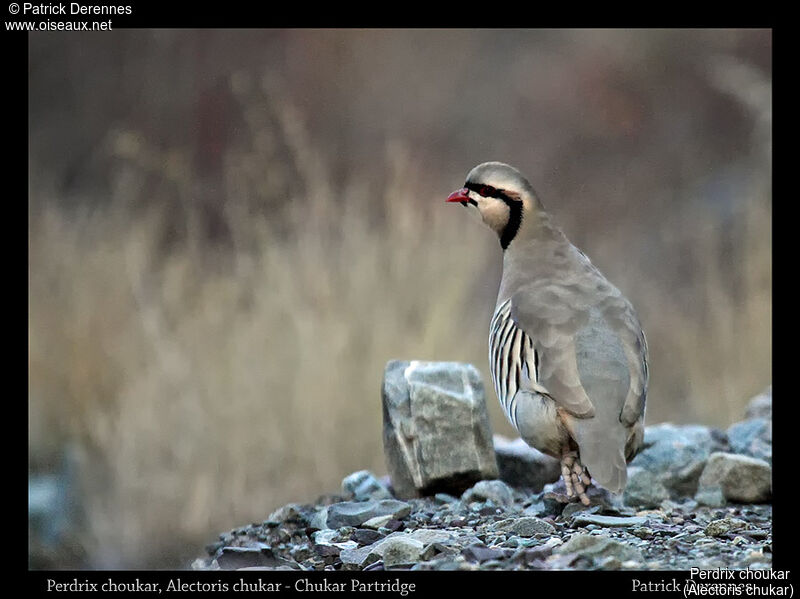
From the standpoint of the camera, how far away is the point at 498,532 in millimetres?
3266

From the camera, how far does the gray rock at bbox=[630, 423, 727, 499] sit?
4.16 meters

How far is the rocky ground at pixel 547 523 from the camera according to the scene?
286 centimetres

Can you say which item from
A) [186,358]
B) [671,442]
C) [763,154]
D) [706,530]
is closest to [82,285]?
[186,358]

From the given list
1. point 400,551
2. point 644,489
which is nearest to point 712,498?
point 644,489

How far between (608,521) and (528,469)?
95cm

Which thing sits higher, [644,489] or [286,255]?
[286,255]

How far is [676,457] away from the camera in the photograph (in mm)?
4250

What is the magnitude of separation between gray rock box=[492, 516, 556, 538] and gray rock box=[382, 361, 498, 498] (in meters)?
0.63

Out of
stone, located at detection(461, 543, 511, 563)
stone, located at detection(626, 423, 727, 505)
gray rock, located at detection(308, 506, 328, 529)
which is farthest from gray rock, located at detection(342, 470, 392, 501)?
stone, located at detection(461, 543, 511, 563)

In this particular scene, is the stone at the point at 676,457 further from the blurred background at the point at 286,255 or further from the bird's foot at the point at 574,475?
the blurred background at the point at 286,255

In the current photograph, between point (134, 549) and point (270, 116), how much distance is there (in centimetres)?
429

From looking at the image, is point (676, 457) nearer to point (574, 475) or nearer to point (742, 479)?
point (742, 479)

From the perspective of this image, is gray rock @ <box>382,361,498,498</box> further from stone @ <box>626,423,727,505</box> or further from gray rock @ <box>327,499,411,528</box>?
stone @ <box>626,423,727,505</box>
